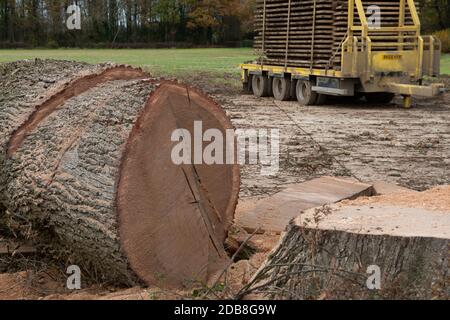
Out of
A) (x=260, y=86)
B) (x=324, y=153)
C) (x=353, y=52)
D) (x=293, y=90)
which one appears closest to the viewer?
(x=324, y=153)

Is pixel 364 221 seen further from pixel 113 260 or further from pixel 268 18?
pixel 268 18

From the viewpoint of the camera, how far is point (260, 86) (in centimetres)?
2208

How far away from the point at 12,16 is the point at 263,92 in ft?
161

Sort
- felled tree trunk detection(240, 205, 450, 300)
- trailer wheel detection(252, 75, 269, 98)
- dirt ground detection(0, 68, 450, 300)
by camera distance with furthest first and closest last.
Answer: trailer wheel detection(252, 75, 269, 98), dirt ground detection(0, 68, 450, 300), felled tree trunk detection(240, 205, 450, 300)

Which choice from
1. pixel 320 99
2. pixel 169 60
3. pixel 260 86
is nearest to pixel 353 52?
pixel 320 99

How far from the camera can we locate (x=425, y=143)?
41.5ft

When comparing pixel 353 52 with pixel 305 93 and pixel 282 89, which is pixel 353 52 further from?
pixel 282 89

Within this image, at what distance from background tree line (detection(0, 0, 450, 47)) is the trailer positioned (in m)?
43.0

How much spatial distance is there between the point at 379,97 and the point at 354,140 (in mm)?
7408

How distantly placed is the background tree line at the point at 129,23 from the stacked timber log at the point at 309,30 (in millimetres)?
41526

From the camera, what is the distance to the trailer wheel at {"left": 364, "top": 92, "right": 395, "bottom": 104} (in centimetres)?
1986

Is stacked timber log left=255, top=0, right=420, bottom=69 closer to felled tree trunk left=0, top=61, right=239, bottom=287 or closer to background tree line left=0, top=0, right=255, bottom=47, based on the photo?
felled tree trunk left=0, top=61, right=239, bottom=287

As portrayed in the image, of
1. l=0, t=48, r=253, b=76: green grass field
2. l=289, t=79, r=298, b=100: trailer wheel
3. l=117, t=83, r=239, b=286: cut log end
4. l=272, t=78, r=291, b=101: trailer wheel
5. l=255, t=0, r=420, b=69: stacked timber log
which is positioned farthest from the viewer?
l=0, t=48, r=253, b=76: green grass field

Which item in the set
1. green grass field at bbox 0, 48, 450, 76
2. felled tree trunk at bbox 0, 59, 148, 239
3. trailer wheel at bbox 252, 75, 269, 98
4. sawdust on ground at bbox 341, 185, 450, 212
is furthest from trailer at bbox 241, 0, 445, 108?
sawdust on ground at bbox 341, 185, 450, 212
